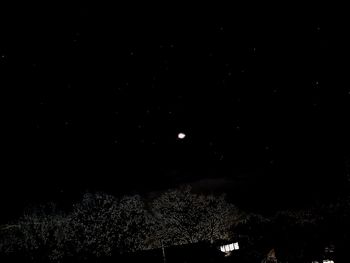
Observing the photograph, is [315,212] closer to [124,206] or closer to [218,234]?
[218,234]

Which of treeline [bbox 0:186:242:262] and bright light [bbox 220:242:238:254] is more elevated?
treeline [bbox 0:186:242:262]

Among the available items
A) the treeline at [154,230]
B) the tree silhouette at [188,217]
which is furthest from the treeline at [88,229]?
the tree silhouette at [188,217]

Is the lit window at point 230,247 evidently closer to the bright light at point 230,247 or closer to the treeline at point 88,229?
the bright light at point 230,247

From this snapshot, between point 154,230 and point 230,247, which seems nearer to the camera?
point 230,247

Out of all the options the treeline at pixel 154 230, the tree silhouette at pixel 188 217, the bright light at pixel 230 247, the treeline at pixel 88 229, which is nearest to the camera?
the treeline at pixel 154 230

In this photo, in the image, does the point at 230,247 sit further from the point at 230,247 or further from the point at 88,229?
the point at 88,229

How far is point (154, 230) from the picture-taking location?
4478cm

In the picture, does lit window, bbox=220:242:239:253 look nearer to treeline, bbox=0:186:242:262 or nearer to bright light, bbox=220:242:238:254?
bright light, bbox=220:242:238:254

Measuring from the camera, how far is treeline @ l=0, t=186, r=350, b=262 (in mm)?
20750

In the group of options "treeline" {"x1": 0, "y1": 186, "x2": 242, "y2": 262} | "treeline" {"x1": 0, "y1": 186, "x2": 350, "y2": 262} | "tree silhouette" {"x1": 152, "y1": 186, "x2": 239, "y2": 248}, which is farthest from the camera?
"tree silhouette" {"x1": 152, "y1": 186, "x2": 239, "y2": 248}

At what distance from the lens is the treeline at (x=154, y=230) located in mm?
20750

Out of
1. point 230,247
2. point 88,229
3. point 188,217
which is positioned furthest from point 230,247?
point 188,217

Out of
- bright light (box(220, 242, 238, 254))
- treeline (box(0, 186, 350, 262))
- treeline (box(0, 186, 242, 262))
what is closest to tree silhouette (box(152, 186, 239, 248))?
treeline (box(0, 186, 350, 262))

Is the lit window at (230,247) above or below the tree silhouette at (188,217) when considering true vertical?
below
